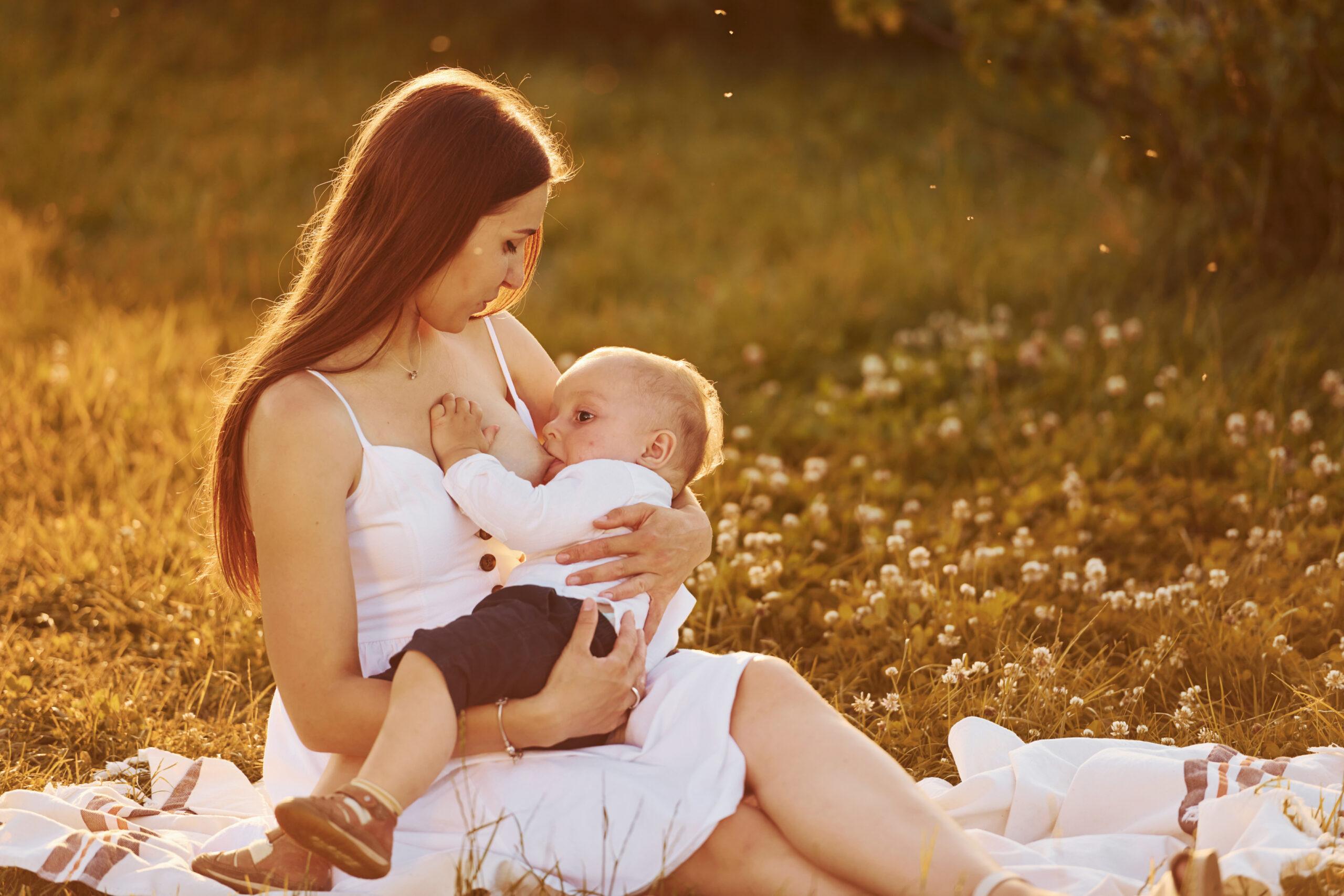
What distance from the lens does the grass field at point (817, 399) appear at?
11.6ft

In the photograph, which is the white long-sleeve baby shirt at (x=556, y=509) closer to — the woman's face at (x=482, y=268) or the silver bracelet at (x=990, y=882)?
the woman's face at (x=482, y=268)

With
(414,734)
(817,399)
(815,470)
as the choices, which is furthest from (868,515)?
(414,734)

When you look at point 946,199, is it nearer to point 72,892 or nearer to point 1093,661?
point 1093,661

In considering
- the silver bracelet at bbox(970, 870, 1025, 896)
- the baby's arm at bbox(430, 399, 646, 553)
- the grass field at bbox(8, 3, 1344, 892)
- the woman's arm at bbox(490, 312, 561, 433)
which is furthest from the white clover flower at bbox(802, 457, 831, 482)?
the silver bracelet at bbox(970, 870, 1025, 896)

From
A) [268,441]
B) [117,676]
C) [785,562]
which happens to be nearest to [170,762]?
[117,676]

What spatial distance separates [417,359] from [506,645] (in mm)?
769

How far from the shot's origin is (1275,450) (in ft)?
14.9

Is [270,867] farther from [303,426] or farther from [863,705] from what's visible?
[863,705]

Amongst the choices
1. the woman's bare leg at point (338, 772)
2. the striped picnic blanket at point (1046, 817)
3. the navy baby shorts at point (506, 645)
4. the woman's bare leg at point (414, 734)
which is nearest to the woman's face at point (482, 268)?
the navy baby shorts at point (506, 645)

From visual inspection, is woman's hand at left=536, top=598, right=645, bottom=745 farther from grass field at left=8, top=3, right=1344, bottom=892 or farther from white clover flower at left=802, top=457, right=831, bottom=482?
white clover flower at left=802, top=457, right=831, bottom=482

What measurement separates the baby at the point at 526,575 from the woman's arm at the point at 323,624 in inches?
2.3

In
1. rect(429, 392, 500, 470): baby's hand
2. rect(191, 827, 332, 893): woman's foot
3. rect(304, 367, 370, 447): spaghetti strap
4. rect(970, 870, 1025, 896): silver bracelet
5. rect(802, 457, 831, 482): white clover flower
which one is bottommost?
rect(802, 457, 831, 482): white clover flower

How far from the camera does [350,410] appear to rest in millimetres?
2633

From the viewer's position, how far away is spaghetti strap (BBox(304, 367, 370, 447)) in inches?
103
